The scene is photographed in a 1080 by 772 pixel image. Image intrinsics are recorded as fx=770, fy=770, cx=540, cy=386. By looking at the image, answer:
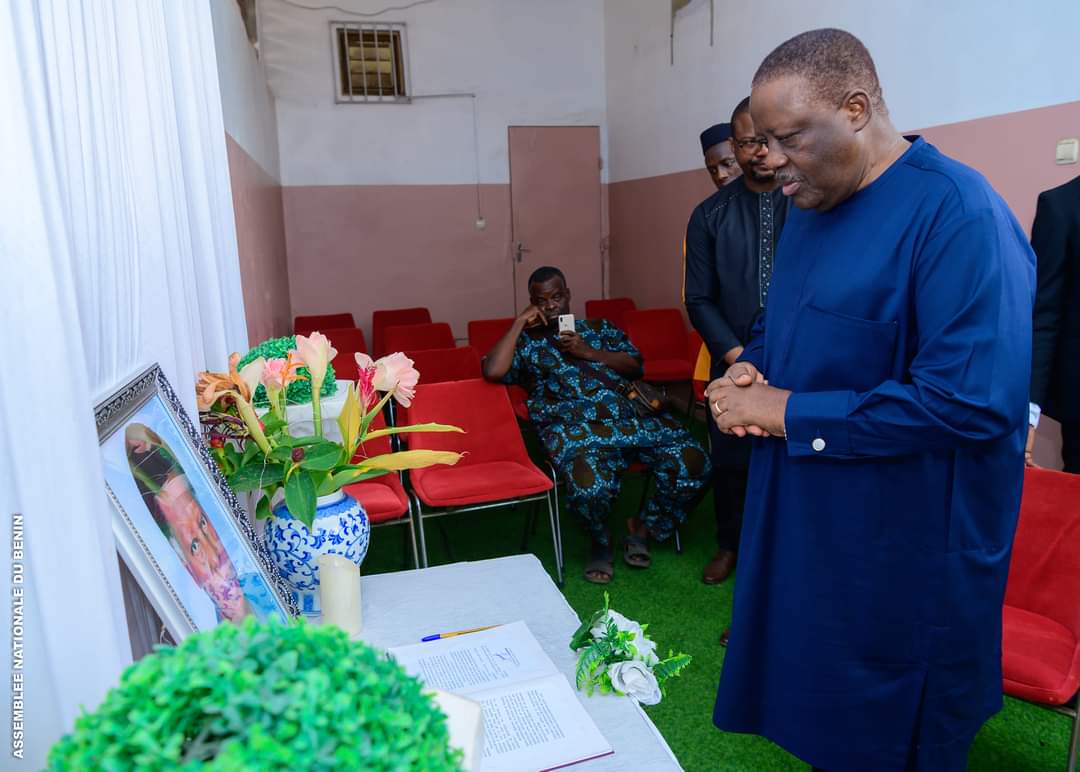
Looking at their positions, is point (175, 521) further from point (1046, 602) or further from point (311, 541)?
point (1046, 602)

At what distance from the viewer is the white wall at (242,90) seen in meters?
3.46

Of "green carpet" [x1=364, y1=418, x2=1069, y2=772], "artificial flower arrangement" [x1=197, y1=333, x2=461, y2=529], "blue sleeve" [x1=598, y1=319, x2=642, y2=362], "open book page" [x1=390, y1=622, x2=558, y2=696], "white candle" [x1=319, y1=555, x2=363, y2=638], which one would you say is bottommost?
"green carpet" [x1=364, y1=418, x2=1069, y2=772]

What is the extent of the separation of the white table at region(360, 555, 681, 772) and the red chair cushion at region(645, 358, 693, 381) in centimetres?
353

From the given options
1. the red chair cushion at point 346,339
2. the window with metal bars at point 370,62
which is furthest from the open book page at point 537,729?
the window with metal bars at point 370,62

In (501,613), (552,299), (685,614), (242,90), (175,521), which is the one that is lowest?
(685,614)

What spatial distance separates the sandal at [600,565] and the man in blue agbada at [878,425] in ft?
6.05

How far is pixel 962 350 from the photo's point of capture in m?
1.21

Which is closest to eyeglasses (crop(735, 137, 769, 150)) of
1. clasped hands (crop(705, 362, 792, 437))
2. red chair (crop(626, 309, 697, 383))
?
clasped hands (crop(705, 362, 792, 437))

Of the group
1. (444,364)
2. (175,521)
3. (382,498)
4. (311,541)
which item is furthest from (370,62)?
(175,521)

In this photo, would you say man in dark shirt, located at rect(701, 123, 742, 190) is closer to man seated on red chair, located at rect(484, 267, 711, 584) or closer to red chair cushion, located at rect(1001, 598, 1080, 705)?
man seated on red chair, located at rect(484, 267, 711, 584)

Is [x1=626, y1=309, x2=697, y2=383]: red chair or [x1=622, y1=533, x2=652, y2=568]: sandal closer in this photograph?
[x1=622, y1=533, x2=652, y2=568]: sandal

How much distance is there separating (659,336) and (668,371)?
1.46 feet

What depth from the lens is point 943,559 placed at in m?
1.34

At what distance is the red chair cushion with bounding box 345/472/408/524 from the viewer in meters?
3.00
